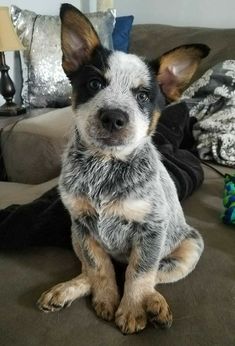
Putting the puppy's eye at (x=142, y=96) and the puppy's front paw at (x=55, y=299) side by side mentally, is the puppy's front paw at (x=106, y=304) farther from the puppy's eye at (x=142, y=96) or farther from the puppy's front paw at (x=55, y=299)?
the puppy's eye at (x=142, y=96)

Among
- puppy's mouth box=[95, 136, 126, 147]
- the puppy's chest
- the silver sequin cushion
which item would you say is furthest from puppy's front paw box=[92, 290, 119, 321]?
the silver sequin cushion

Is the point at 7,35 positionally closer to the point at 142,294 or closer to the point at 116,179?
the point at 116,179

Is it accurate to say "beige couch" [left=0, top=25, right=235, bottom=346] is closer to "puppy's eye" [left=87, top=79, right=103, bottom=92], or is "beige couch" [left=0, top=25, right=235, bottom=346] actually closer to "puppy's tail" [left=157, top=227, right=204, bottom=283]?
"puppy's tail" [left=157, top=227, right=204, bottom=283]

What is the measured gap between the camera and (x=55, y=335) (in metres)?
0.88

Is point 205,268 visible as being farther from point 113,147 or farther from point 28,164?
point 28,164

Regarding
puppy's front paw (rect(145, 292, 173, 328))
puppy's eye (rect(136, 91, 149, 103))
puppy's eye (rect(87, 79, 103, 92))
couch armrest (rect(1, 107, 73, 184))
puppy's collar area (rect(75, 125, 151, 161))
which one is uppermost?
puppy's eye (rect(87, 79, 103, 92))

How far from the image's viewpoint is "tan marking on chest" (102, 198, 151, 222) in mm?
1003

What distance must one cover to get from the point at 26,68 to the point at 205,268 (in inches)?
84.2

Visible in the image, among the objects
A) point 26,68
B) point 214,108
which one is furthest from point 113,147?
point 26,68

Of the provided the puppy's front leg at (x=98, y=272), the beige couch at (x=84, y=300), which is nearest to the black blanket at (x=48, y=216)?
the beige couch at (x=84, y=300)

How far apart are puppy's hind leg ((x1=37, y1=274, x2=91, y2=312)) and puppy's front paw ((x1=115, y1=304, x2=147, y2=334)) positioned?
12cm

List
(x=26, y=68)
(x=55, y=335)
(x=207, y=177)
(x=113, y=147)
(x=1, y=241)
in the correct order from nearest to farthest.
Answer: (x=55, y=335)
(x=113, y=147)
(x=1, y=241)
(x=207, y=177)
(x=26, y=68)

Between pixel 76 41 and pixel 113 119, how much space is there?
12.1 inches

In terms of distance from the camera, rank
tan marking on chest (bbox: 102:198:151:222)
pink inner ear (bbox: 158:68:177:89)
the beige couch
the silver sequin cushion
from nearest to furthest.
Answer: the beige couch → tan marking on chest (bbox: 102:198:151:222) → pink inner ear (bbox: 158:68:177:89) → the silver sequin cushion
